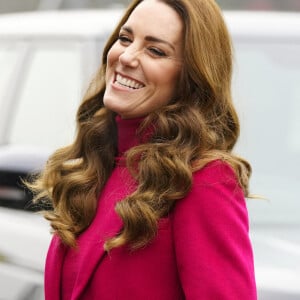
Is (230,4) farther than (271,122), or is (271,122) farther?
(230,4)

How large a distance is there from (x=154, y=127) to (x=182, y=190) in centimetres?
22

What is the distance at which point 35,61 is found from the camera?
197 inches

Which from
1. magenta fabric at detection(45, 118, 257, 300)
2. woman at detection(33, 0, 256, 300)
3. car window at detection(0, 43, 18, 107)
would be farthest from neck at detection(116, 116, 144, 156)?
car window at detection(0, 43, 18, 107)

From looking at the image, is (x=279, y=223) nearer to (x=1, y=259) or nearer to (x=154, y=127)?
(x=1, y=259)

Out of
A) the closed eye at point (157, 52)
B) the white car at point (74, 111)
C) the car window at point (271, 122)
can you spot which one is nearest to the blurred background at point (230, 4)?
the white car at point (74, 111)

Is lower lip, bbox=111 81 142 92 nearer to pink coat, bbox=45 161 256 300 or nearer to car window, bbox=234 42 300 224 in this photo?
pink coat, bbox=45 161 256 300

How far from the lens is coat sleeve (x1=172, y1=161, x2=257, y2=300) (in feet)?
8.41

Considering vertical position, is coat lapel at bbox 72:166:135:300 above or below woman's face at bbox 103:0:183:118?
below

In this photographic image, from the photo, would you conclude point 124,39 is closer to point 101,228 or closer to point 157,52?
point 157,52

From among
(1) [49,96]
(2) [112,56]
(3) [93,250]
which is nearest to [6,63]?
(1) [49,96]

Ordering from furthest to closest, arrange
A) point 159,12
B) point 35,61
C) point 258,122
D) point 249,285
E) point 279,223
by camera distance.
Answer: point 35,61 → point 258,122 → point 279,223 → point 159,12 → point 249,285

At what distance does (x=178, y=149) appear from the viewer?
2.69 m

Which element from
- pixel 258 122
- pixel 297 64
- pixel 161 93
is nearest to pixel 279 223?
pixel 258 122

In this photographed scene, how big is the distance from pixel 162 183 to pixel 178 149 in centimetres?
9
